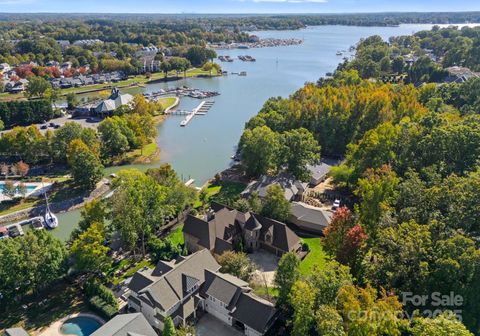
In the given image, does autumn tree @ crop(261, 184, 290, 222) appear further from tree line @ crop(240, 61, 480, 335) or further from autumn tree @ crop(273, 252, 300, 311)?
autumn tree @ crop(273, 252, 300, 311)

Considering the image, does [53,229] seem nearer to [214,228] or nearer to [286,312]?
[214,228]

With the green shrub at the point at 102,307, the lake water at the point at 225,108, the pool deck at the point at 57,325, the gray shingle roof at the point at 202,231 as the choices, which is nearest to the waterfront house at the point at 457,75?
the lake water at the point at 225,108

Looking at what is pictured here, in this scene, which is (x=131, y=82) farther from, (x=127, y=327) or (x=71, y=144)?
(x=127, y=327)

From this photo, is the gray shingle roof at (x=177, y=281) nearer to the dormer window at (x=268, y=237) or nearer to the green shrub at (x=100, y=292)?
the green shrub at (x=100, y=292)

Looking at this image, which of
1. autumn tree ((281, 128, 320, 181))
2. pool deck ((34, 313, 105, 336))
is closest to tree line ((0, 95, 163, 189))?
pool deck ((34, 313, 105, 336))

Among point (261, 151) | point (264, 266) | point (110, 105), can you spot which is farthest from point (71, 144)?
point (264, 266)

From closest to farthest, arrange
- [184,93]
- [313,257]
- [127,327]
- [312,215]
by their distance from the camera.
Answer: [127,327] → [313,257] → [312,215] → [184,93]
